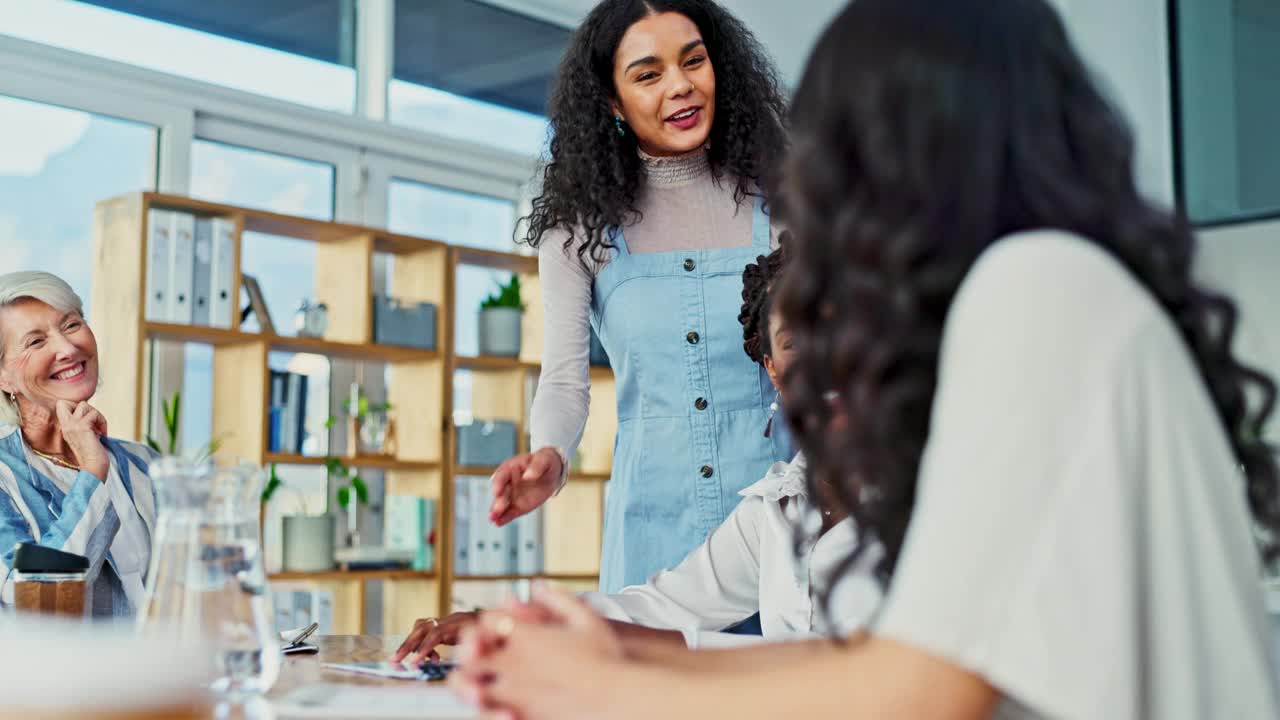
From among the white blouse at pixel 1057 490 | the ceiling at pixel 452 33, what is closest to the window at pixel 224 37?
the ceiling at pixel 452 33

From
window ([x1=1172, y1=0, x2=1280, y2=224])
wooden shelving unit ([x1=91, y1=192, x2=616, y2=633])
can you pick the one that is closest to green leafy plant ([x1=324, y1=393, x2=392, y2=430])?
wooden shelving unit ([x1=91, y1=192, x2=616, y2=633])

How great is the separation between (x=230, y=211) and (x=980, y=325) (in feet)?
12.4

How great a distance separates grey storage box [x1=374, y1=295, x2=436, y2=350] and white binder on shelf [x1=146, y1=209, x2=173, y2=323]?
0.78 m

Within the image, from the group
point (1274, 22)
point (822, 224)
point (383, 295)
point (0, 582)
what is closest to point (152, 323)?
point (383, 295)

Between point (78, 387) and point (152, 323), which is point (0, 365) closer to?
point (78, 387)

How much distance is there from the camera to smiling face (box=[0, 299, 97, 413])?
2.56 metres

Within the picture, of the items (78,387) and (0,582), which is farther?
(78,387)

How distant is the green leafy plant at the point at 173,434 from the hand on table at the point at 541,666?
3444mm

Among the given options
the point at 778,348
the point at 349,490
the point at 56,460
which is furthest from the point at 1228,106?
the point at 56,460

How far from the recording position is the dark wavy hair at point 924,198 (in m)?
0.76

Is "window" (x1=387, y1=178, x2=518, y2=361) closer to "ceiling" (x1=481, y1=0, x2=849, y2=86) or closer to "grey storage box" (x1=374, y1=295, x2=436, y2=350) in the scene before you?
"grey storage box" (x1=374, y1=295, x2=436, y2=350)

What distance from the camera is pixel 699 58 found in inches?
79.1

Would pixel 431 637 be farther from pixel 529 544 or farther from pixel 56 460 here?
pixel 529 544

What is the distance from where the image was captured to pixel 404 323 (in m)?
4.62
